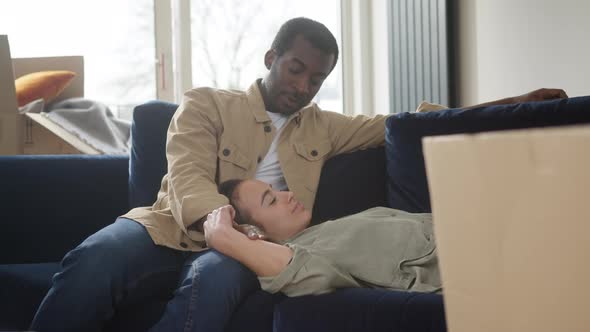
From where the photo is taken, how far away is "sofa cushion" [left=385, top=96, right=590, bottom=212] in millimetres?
1619

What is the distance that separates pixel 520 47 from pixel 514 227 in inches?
102

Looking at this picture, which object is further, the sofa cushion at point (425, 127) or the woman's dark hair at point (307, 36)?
the woman's dark hair at point (307, 36)

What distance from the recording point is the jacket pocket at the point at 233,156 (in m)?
1.82

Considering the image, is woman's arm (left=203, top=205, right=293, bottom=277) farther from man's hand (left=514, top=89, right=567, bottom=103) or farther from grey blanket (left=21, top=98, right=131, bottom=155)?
grey blanket (left=21, top=98, right=131, bottom=155)

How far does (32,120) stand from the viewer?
285 centimetres

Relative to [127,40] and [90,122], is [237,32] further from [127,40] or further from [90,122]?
[90,122]

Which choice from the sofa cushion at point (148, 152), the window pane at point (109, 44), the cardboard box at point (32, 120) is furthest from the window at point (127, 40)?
the sofa cushion at point (148, 152)

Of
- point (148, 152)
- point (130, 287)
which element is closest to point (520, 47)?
point (148, 152)

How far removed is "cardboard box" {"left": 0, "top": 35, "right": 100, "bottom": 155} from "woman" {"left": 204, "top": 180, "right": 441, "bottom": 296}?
129 centimetres

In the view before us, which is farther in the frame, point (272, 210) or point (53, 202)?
point (53, 202)

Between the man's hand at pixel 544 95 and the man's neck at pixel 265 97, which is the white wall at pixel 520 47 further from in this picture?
the man's neck at pixel 265 97

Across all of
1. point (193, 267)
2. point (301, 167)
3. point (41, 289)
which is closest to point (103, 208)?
point (41, 289)

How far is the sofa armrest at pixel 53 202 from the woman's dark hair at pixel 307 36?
2.08 ft

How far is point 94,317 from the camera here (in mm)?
1377
